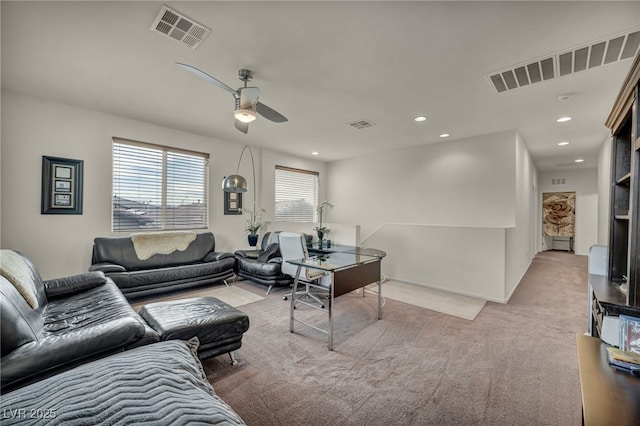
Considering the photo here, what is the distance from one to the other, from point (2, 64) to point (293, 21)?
3083 mm

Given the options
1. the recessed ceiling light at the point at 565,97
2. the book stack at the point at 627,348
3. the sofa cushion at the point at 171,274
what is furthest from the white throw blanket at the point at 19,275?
the recessed ceiling light at the point at 565,97

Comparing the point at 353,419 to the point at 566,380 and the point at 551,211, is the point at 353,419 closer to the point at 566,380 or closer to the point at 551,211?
the point at 566,380

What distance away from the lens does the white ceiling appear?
75.8 inches

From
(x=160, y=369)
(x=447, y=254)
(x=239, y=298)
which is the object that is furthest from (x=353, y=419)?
(x=447, y=254)

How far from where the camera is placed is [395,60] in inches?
98.4

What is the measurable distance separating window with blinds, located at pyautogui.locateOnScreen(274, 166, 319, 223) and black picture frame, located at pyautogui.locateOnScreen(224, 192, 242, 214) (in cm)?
107

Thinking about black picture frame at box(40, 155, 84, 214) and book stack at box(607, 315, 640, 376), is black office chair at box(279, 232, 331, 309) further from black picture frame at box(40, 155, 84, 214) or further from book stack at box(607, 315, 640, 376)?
black picture frame at box(40, 155, 84, 214)

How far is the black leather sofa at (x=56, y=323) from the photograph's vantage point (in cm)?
138

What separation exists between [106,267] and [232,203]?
2422mm

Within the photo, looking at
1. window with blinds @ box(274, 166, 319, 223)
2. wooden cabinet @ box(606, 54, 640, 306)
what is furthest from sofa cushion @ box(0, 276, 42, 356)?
window with blinds @ box(274, 166, 319, 223)

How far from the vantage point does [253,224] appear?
5.86 meters

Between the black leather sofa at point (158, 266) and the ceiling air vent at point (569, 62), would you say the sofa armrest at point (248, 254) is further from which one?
the ceiling air vent at point (569, 62)

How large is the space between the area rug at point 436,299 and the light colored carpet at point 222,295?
2.17m

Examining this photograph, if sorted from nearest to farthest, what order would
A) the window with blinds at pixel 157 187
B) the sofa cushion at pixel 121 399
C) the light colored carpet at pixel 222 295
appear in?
the sofa cushion at pixel 121 399 < the light colored carpet at pixel 222 295 < the window with blinds at pixel 157 187
